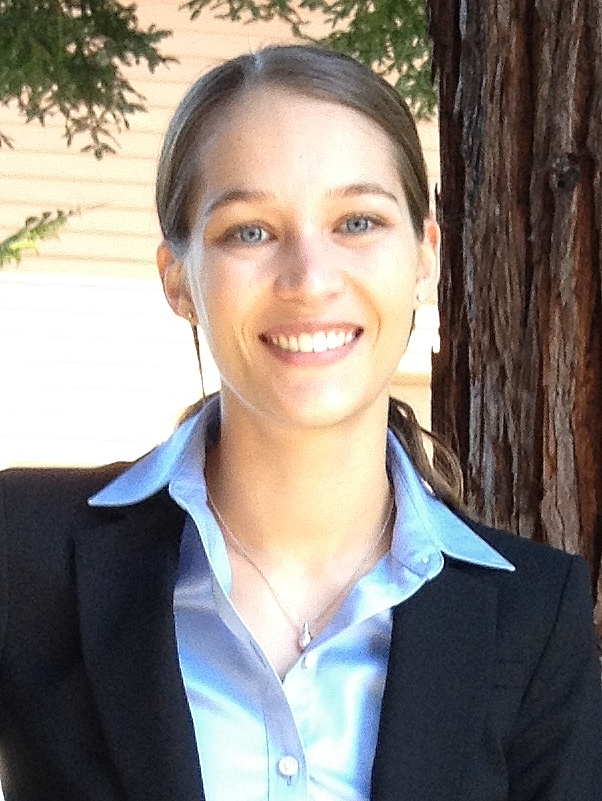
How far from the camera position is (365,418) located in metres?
1.74

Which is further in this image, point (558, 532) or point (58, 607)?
point (558, 532)

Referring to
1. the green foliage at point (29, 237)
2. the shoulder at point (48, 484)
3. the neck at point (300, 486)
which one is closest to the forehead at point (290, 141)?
the neck at point (300, 486)

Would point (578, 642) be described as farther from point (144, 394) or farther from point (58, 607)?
point (144, 394)

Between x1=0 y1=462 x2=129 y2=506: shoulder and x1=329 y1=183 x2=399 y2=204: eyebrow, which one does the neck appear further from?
x1=329 y1=183 x2=399 y2=204: eyebrow

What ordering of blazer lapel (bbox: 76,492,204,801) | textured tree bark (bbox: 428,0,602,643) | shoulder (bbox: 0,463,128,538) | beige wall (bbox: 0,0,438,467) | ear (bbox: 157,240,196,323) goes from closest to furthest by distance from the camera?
blazer lapel (bbox: 76,492,204,801) < shoulder (bbox: 0,463,128,538) < ear (bbox: 157,240,196,323) < textured tree bark (bbox: 428,0,602,643) < beige wall (bbox: 0,0,438,467)

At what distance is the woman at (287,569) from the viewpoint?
1.62 meters

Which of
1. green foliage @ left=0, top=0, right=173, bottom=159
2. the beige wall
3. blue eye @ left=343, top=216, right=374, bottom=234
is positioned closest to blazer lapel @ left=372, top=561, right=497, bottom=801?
blue eye @ left=343, top=216, right=374, bottom=234

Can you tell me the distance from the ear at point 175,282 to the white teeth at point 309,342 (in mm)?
192

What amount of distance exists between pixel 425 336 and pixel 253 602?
4207 millimetres

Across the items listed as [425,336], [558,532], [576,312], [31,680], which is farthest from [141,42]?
[425,336]

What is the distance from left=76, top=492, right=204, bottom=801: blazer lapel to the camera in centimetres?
158

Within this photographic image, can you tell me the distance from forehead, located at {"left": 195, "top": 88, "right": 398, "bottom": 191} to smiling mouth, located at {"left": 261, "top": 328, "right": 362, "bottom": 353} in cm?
18

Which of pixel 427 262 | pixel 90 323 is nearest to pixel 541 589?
pixel 427 262

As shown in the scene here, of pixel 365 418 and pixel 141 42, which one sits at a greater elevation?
pixel 141 42
